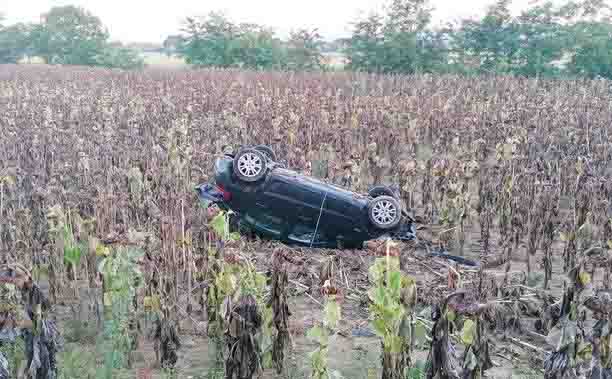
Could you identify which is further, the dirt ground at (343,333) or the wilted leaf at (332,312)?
the dirt ground at (343,333)

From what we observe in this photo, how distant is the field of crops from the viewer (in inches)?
148

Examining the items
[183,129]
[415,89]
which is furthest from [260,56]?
[183,129]

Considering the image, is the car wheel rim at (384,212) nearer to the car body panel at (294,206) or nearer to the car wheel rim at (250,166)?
the car body panel at (294,206)

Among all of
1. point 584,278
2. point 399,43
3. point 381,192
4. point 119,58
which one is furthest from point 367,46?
point 584,278

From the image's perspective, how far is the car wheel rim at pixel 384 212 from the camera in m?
6.75

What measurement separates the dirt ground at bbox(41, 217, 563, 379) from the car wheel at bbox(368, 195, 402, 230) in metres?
0.41

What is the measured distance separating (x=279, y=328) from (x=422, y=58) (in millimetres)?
28445

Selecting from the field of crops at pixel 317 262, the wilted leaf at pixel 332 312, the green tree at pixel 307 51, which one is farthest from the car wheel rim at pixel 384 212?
the green tree at pixel 307 51

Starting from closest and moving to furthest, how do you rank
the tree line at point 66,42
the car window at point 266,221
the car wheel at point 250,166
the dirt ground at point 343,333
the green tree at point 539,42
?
1. the dirt ground at point 343,333
2. the car wheel at point 250,166
3. the car window at point 266,221
4. the green tree at point 539,42
5. the tree line at point 66,42

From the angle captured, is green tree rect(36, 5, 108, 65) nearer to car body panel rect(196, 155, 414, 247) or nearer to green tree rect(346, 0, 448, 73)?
green tree rect(346, 0, 448, 73)

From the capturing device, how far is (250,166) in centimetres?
670

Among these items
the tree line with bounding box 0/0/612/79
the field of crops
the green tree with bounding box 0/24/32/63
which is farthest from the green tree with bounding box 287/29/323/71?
the green tree with bounding box 0/24/32/63

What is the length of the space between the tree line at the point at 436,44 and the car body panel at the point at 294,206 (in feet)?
73.3

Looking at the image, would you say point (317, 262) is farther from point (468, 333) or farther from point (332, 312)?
point (468, 333)
